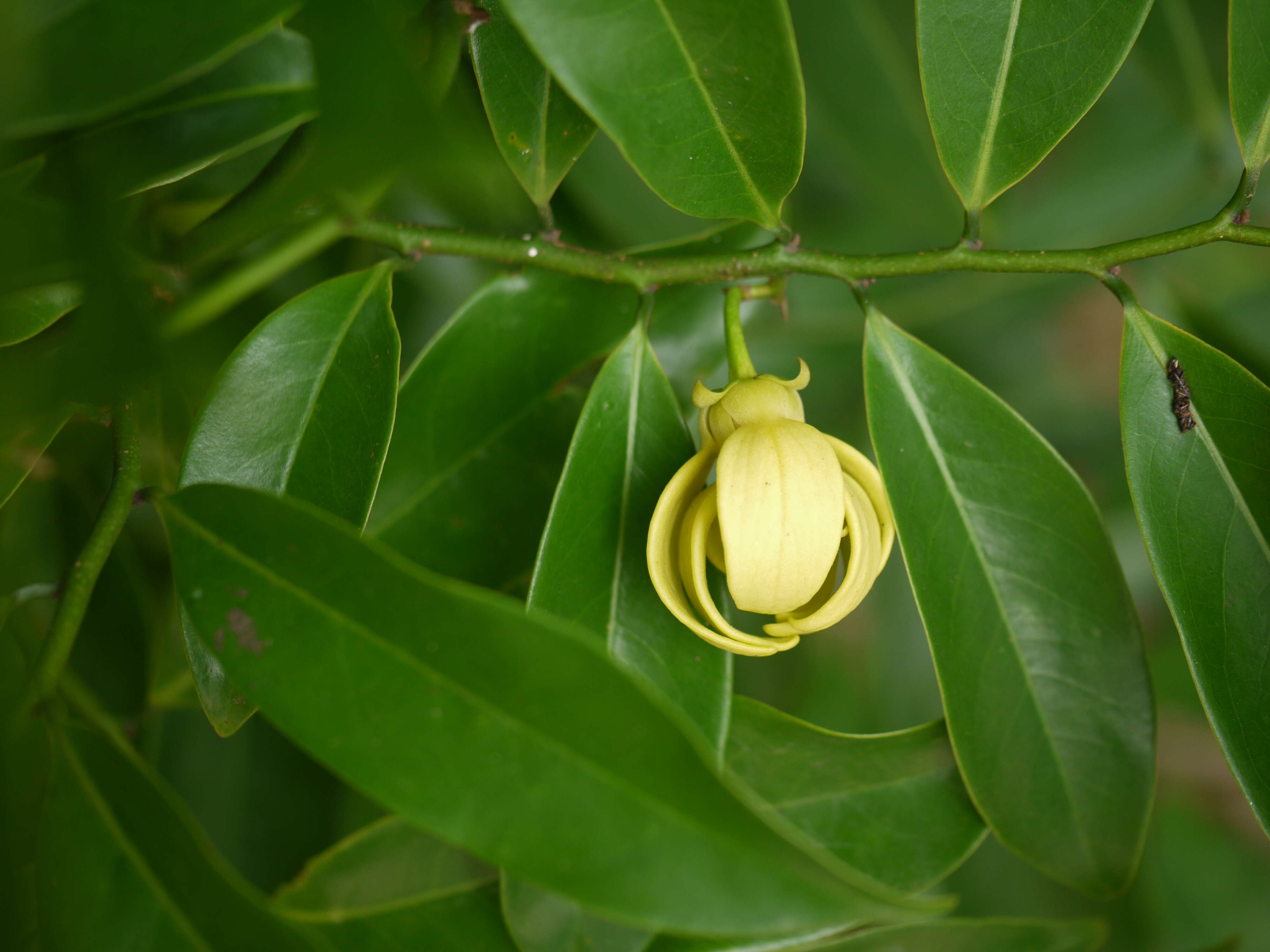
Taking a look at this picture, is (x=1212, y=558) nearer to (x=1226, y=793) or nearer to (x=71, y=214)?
(x=71, y=214)

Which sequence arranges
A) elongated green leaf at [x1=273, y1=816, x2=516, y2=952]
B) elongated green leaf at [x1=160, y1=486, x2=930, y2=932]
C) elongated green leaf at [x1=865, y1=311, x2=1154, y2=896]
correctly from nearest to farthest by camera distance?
elongated green leaf at [x1=160, y1=486, x2=930, y2=932] → elongated green leaf at [x1=865, y1=311, x2=1154, y2=896] → elongated green leaf at [x1=273, y1=816, x2=516, y2=952]

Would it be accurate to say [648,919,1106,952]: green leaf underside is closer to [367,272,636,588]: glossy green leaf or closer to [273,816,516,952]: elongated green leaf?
[273,816,516,952]: elongated green leaf

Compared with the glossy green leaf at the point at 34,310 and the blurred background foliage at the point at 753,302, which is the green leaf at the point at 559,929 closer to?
the blurred background foliage at the point at 753,302

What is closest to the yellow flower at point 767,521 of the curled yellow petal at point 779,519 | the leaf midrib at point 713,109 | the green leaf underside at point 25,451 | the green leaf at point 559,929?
the curled yellow petal at point 779,519

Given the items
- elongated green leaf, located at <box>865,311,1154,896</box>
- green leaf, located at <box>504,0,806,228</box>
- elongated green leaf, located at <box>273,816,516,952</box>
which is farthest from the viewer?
elongated green leaf, located at <box>273,816,516,952</box>

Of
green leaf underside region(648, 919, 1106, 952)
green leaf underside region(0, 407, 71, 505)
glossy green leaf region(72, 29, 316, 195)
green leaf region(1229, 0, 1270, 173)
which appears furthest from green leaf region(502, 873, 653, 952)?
green leaf region(1229, 0, 1270, 173)

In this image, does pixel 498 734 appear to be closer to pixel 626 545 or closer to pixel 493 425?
pixel 626 545
